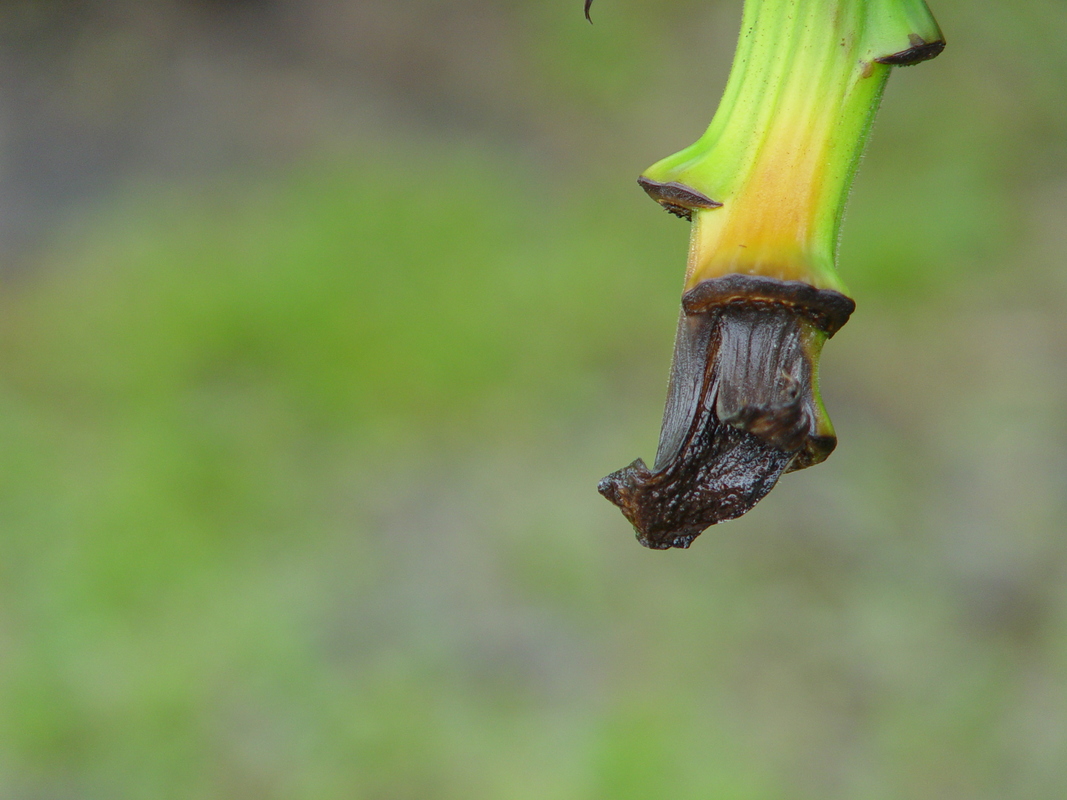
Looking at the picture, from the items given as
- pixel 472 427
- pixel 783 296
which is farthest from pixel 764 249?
pixel 472 427

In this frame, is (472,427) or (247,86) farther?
(247,86)

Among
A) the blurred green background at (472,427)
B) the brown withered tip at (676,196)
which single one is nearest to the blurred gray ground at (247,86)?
the blurred green background at (472,427)

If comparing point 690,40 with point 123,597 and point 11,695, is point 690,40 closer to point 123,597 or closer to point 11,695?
point 123,597

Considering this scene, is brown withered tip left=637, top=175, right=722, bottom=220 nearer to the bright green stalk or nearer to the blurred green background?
the bright green stalk

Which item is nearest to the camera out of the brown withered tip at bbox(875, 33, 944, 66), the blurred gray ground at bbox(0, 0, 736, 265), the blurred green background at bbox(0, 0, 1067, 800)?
the brown withered tip at bbox(875, 33, 944, 66)

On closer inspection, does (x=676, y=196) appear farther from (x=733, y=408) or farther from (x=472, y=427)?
(x=472, y=427)

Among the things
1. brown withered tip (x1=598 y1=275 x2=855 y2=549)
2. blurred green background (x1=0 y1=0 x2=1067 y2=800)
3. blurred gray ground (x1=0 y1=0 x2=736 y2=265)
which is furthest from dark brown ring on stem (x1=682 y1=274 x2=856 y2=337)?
blurred gray ground (x1=0 y1=0 x2=736 y2=265)

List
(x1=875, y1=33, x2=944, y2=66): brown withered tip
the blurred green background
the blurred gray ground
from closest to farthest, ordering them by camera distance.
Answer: (x1=875, y1=33, x2=944, y2=66): brown withered tip, the blurred green background, the blurred gray ground
